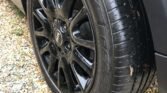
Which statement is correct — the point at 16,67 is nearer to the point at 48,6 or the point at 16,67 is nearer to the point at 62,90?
the point at 62,90

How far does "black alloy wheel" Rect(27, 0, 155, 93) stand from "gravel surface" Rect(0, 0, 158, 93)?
572 millimetres

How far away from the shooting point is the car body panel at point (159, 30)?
1528mm

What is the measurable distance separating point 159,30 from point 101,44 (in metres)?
0.34

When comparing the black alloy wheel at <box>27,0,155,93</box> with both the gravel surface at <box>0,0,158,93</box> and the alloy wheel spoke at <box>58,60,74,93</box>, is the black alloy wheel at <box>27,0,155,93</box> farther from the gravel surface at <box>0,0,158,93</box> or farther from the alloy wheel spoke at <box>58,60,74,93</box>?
the gravel surface at <box>0,0,158,93</box>

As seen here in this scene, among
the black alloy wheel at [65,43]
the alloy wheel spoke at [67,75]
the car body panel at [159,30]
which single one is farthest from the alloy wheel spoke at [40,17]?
the car body panel at [159,30]

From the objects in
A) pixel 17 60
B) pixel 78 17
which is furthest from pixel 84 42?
pixel 17 60

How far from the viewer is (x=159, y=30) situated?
5.10 ft

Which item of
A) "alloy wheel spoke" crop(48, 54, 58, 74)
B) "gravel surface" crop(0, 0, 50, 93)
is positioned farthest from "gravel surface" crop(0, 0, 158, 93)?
"alloy wheel spoke" crop(48, 54, 58, 74)

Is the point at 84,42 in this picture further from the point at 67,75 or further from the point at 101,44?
the point at 67,75

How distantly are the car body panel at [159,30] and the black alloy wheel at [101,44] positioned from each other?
107mm

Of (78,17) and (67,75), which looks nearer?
(78,17)

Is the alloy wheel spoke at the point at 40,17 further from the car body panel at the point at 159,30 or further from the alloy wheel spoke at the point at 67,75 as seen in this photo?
the car body panel at the point at 159,30

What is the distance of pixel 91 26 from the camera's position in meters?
1.83

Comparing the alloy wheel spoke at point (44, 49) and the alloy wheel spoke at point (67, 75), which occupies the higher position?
the alloy wheel spoke at point (44, 49)
